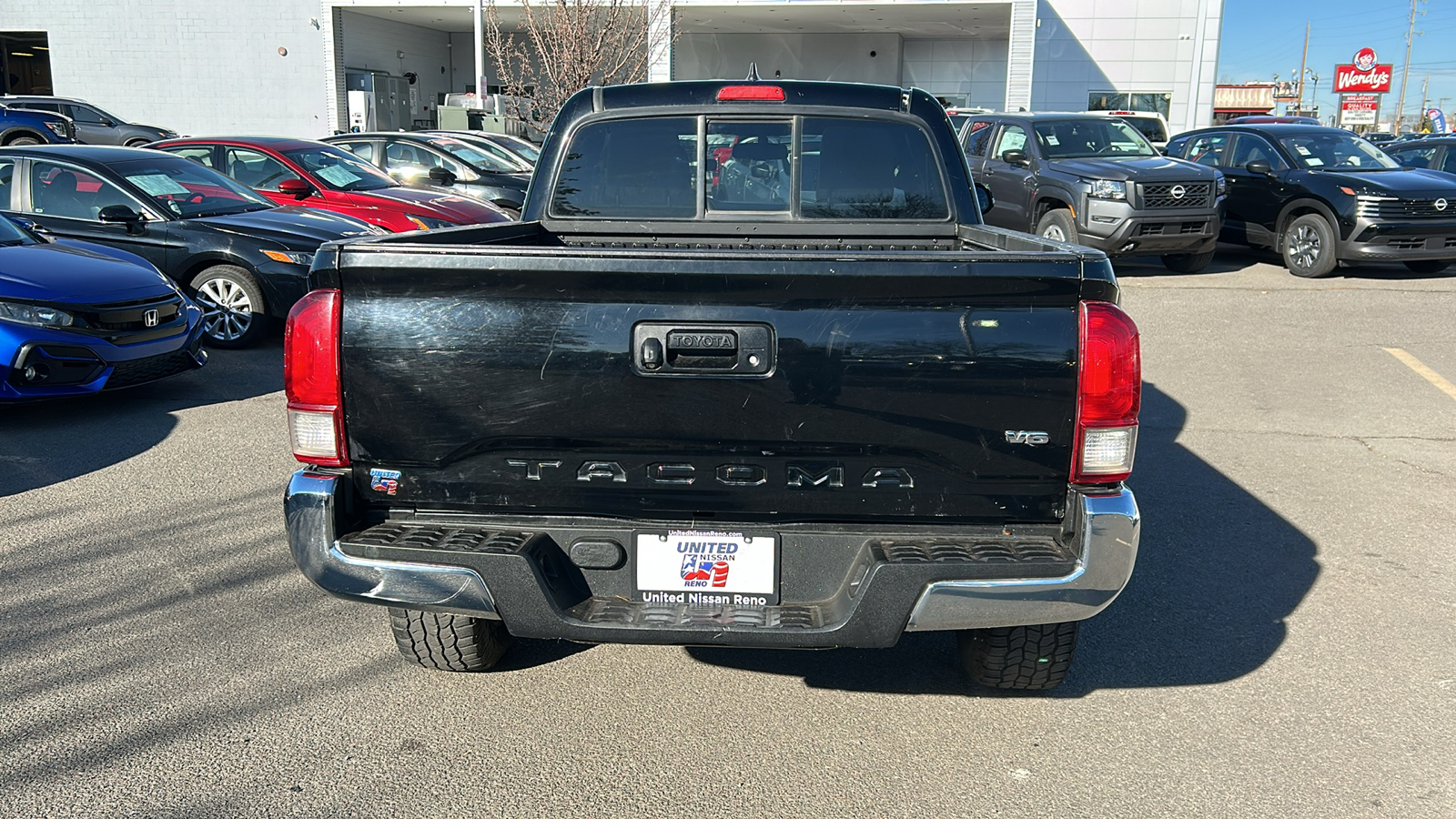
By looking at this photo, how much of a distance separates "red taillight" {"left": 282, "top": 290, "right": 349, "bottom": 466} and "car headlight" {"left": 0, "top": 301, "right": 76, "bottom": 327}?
4.85 m

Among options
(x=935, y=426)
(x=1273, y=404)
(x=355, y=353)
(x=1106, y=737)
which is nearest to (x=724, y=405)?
(x=935, y=426)

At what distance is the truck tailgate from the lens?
2.90 meters

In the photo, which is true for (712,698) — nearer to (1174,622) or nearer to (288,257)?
(1174,622)

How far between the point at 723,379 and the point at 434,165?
1307cm

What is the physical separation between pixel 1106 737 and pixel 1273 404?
5.40m

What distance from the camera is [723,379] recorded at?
2.96 m

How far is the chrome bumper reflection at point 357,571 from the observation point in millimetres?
3025

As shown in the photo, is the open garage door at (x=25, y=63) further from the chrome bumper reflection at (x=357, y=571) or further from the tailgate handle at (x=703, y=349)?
the tailgate handle at (x=703, y=349)

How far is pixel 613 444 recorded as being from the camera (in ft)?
9.96

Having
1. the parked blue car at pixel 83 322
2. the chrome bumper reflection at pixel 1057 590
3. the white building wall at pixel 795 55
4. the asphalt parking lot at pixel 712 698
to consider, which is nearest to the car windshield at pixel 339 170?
the parked blue car at pixel 83 322

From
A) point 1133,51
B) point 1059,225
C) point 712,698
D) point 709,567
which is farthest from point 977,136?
point 1133,51

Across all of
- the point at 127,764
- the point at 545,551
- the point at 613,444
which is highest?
the point at 613,444

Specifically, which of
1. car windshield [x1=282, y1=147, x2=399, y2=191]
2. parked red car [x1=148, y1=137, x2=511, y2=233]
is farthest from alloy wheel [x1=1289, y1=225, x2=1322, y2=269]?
car windshield [x1=282, y1=147, x2=399, y2=191]

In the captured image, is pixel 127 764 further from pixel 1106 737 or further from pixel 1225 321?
pixel 1225 321
